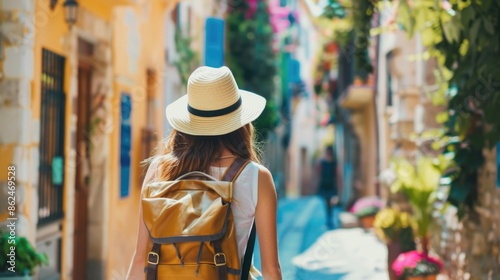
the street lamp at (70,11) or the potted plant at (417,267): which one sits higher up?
the street lamp at (70,11)

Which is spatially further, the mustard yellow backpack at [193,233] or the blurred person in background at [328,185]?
the blurred person in background at [328,185]

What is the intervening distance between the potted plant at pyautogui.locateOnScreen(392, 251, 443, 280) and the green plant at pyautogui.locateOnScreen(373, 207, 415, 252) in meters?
0.64

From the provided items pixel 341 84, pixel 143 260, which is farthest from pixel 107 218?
pixel 341 84

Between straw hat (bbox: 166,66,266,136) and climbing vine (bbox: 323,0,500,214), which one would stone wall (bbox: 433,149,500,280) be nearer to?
climbing vine (bbox: 323,0,500,214)

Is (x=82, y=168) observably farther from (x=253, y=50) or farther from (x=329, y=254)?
(x=253, y=50)

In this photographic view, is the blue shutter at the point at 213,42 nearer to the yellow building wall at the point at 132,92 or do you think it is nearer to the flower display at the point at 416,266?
the yellow building wall at the point at 132,92

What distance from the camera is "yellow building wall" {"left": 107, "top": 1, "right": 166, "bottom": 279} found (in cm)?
863

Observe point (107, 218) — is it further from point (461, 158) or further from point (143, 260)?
point (143, 260)

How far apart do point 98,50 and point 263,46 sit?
1016 centimetres

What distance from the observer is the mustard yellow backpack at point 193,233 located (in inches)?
91.8

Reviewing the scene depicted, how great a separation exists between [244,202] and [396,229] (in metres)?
5.11

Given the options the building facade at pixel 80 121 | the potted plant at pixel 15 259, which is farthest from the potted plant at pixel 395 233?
the potted plant at pixel 15 259

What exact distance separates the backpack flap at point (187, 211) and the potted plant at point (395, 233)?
486cm

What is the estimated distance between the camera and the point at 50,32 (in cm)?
663
